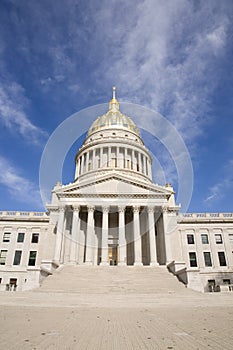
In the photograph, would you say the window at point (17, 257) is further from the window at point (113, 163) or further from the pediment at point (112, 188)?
the window at point (113, 163)

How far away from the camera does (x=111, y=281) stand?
2638 centimetres

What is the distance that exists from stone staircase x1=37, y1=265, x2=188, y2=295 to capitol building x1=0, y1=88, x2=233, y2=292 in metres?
2.24

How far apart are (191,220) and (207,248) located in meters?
5.77

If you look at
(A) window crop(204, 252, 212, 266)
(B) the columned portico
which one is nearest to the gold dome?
(B) the columned portico

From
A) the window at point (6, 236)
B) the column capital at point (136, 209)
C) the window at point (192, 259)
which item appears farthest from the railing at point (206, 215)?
the window at point (6, 236)

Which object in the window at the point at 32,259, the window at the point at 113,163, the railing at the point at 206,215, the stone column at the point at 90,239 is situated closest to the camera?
the stone column at the point at 90,239

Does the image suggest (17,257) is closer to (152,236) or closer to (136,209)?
(136,209)

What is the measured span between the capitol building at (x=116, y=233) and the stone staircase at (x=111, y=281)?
224 cm

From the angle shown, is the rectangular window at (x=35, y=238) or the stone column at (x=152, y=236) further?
the rectangular window at (x=35, y=238)

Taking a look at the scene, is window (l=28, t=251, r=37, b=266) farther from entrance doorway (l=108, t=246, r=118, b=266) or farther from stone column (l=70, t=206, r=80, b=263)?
entrance doorway (l=108, t=246, r=118, b=266)

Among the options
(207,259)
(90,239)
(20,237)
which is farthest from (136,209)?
(20,237)

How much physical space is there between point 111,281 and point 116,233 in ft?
53.6

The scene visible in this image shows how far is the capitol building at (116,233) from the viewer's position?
3709cm

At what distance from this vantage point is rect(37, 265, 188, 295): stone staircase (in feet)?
76.8
